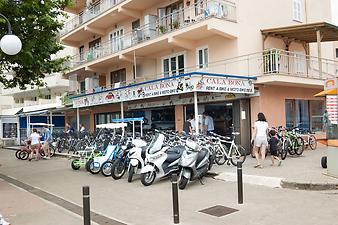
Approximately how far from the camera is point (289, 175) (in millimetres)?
10234

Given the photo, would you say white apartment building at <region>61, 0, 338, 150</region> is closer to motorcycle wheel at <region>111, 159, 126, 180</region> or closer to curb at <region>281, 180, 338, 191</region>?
motorcycle wheel at <region>111, 159, 126, 180</region>

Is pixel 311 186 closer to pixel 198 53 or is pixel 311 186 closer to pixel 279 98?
pixel 279 98

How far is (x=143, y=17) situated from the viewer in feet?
73.1

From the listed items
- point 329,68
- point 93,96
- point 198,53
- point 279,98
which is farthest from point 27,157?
point 329,68

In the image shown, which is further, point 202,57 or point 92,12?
point 92,12

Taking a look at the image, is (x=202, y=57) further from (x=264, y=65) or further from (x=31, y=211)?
(x=31, y=211)

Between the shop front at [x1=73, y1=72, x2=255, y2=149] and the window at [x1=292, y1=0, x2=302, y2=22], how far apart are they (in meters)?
7.08

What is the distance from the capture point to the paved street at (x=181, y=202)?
6887 millimetres

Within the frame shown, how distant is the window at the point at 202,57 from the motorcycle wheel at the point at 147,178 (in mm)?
8682

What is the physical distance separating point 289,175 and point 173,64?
1132 cm

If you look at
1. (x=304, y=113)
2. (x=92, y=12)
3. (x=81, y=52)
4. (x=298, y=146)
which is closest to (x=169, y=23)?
(x=304, y=113)

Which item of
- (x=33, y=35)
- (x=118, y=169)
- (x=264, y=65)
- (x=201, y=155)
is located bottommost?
(x=118, y=169)

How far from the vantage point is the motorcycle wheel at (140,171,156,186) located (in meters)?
10.4

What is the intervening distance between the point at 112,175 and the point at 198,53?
9.12 meters
